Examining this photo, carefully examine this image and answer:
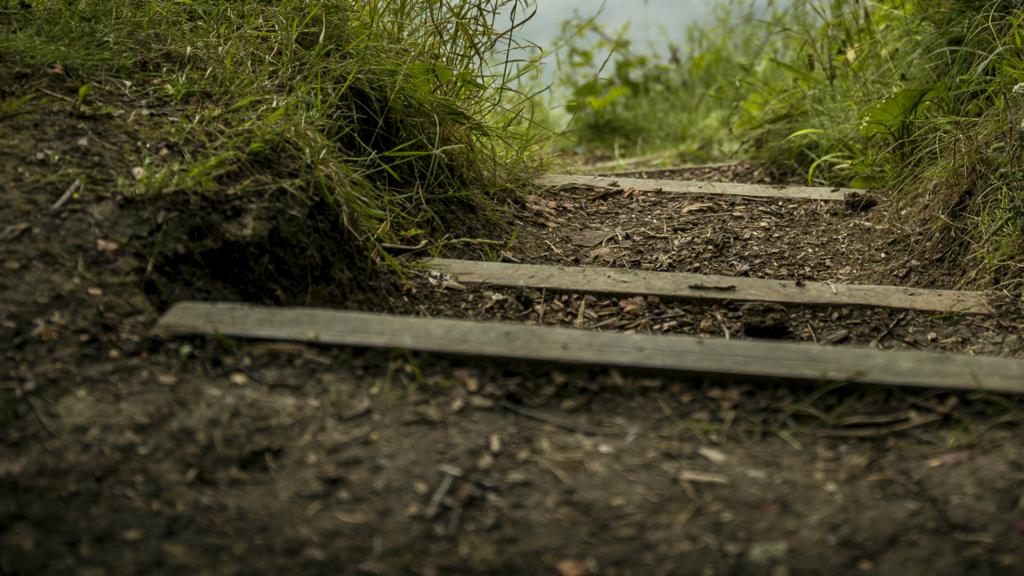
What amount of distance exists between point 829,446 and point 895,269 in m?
1.37

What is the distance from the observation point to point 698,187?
3467mm

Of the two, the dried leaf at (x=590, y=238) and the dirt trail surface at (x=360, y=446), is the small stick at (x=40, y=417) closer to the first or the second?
the dirt trail surface at (x=360, y=446)

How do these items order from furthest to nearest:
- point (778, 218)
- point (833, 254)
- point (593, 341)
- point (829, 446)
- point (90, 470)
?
1. point (778, 218)
2. point (833, 254)
3. point (593, 341)
4. point (829, 446)
5. point (90, 470)

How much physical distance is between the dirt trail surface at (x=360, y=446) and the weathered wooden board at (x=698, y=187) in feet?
5.11

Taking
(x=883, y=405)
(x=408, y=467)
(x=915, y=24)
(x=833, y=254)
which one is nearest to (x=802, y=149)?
(x=915, y=24)

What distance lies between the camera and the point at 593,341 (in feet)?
5.78

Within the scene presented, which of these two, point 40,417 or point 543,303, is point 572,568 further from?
point 543,303

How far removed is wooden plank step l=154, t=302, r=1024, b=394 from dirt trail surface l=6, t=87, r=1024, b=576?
30 mm

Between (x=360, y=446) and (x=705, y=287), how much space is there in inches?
44.5

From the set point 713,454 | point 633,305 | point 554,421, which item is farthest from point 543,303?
point 713,454

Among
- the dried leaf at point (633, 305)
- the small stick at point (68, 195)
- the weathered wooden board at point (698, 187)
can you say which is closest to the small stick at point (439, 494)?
the dried leaf at point (633, 305)

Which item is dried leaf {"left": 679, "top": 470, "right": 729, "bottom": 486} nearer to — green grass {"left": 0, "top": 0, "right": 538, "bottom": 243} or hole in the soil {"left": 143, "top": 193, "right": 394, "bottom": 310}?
hole in the soil {"left": 143, "top": 193, "right": 394, "bottom": 310}

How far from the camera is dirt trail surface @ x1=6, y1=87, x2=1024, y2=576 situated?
1.37 meters

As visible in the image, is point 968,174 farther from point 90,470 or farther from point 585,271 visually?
point 90,470
